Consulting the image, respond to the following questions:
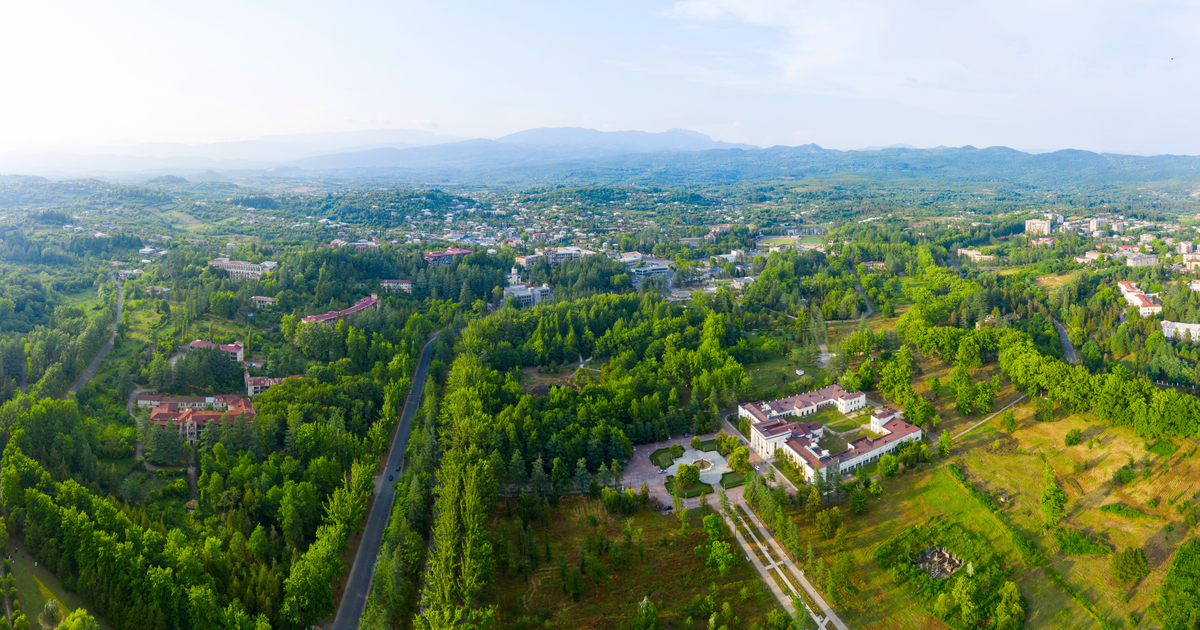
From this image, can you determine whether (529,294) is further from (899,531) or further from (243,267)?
(899,531)

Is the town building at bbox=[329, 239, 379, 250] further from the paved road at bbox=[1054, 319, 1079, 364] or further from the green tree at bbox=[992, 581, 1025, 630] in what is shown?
the green tree at bbox=[992, 581, 1025, 630]

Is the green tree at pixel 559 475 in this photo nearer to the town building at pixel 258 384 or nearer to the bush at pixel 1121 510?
the town building at pixel 258 384

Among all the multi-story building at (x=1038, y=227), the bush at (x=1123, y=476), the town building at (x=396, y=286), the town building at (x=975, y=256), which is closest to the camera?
the bush at (x=1123, y=476)

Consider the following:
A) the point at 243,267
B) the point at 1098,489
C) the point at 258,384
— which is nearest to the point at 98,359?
the point at 258,384

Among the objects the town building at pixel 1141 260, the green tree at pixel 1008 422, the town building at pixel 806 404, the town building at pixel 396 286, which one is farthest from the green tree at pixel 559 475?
the town building at pixel 1141 260

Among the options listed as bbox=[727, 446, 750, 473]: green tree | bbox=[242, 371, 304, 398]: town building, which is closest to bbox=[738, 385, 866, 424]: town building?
bbox=[727, 446, 750, 473]: green tree
